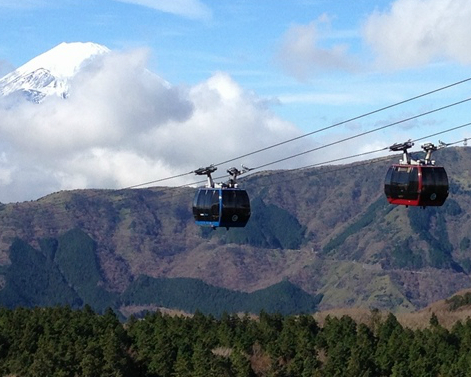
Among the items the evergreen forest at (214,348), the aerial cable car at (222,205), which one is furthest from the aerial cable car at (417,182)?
the evergreen forest at (214,348)

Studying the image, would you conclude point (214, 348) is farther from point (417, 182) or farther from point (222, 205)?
point (417, 182)

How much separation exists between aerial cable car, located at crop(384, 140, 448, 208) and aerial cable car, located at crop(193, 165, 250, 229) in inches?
525

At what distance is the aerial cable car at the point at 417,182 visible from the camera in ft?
251

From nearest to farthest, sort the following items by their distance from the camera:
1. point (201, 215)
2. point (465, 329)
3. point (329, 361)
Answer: point (201, 215), point (329, 361), point (465, 329)

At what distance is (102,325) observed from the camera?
17638cm

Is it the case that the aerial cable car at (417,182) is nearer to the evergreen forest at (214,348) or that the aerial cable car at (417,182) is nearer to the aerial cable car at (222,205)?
the aerial cable car at (222,205)

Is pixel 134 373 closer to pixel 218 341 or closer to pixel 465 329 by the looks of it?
pixel 218 341

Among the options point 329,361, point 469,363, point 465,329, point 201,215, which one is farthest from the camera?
point 465,329

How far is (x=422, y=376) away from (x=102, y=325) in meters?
56.6

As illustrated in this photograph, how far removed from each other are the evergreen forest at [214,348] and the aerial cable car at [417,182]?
71.8 metres

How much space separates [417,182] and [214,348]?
10084 cm

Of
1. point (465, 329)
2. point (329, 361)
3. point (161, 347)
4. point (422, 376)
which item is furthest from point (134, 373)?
point (465, 329)

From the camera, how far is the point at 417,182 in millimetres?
76375

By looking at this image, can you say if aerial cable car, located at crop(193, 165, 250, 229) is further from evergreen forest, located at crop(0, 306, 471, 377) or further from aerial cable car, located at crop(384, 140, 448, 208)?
evergreen forest, located at crop(0, 306, 471, 377)
